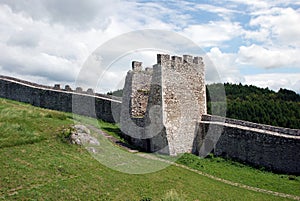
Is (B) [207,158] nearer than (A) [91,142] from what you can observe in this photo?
No

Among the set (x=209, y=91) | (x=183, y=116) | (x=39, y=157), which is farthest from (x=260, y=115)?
(x=39, y=157)

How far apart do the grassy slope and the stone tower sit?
3776 mm

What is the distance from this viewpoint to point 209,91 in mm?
44938

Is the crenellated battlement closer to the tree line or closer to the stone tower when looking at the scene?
the stone tower

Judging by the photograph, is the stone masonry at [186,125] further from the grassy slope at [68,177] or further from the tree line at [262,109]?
the tree line at [262,109]

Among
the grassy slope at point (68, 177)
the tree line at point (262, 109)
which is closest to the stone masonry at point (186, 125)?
the grassy slope at point (68, 177)

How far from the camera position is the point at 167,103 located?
19766 millimetres

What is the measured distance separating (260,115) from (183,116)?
84.0 feet

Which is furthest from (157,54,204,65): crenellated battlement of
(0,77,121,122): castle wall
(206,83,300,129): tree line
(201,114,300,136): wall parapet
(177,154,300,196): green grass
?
(206,83,300,129): tree line

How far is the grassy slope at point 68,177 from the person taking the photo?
10742 mm

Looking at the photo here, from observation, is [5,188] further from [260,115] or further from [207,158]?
[260,115]

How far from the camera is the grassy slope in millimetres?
10742

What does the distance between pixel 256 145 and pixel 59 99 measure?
20063 millimetres

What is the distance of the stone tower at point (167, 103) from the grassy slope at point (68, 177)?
149 inches
